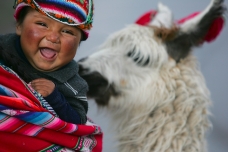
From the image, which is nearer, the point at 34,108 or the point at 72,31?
the point at 34,108

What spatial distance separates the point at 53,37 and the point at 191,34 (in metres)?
1.15


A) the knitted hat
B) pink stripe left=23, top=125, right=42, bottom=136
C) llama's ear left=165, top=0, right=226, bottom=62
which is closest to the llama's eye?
llama's ear left=165, top=0, right=226, bottom=62

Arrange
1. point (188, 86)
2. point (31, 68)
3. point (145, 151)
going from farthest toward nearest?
point (188, 86)
point (145, 151)
point (31, 68)

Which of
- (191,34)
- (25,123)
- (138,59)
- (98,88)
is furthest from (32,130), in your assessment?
(191,34)

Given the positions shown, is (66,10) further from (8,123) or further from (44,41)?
(8,123)

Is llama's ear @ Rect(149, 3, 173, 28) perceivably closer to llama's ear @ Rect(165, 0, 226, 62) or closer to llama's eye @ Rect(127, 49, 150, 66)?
llama's ear @ Rect(165, 0, 226, 62)

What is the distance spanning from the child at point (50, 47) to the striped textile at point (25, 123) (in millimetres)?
46

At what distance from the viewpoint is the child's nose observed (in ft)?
3.34

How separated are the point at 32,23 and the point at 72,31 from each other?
4.2 inches

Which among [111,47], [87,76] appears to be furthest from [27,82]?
[111,47]

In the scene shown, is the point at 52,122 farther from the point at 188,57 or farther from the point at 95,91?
the point at 188,57

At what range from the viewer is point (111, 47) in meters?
2.06

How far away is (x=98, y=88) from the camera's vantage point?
1913 mm

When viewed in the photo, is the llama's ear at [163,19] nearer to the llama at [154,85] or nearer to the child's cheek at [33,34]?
the llama at [154,85]
